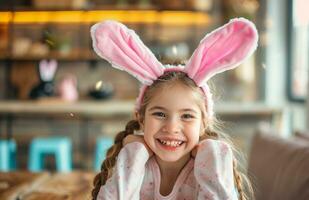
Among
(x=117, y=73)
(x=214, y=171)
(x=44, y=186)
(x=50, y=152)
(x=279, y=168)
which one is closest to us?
(x=214, y=171)

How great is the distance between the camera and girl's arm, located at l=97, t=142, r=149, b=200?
0.80m

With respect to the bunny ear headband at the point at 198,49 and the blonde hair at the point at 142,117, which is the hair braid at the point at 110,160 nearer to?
the blonde hair at the point at 142,117

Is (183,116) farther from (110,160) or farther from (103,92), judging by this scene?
(103,92)

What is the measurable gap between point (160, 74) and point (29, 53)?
351 cm

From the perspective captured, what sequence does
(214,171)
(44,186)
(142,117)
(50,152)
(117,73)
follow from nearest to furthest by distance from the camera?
(214,171) < (142,117) < (44,186) < (50,152) < (117,73)

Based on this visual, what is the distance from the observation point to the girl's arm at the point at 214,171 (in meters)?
0.77

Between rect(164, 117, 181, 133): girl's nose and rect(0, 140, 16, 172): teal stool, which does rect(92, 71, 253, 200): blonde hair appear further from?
rect(0, 140, 16, 172): teal stool

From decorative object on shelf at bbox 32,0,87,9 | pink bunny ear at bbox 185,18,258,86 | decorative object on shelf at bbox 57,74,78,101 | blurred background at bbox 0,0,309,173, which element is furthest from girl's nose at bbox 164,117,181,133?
decorative object on shelf at bbox 57,74,78,101

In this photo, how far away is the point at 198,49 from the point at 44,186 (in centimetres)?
73

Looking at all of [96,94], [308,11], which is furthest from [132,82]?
[308,11]

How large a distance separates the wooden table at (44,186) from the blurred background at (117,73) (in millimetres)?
1994

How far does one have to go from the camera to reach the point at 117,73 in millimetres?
4293

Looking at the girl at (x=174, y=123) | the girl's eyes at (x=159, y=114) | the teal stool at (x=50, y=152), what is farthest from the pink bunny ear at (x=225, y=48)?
the teal stool at (x=50, y=152)

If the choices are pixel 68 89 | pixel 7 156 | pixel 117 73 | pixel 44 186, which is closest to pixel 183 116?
pixel 44 186
